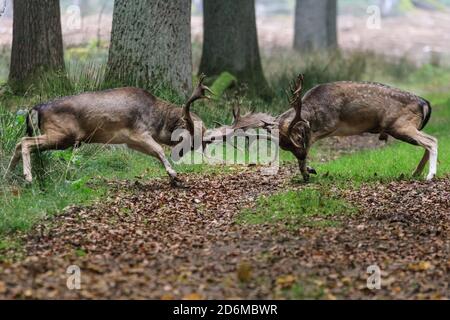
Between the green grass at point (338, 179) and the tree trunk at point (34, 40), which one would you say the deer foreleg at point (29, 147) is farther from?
the tree trunk at point (34, 40)

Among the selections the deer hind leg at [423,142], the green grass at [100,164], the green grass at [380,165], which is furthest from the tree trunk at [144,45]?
the deer hind leg at [423,142]

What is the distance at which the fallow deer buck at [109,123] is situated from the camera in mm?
10859

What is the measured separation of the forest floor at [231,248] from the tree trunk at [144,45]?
11.3ft

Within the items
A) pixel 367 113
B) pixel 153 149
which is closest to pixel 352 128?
pixel 367 113

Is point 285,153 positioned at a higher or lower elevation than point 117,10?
lower

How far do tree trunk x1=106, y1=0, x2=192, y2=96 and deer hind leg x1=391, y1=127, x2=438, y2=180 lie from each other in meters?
3.96

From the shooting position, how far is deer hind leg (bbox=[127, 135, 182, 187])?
Answer: 11.2 m

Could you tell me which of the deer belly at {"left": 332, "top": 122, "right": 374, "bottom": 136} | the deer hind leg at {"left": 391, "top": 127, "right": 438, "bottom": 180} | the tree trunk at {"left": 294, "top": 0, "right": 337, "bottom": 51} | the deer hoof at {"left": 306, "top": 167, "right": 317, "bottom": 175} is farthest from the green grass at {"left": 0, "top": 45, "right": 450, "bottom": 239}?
the tree trunk at {"left": 294, "top": 0, "right": 337, "bottom": 51}

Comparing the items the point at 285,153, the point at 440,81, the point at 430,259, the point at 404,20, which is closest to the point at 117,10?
the point at 285,153

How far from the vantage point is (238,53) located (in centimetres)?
1817

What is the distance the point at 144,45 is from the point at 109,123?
3.17 metres

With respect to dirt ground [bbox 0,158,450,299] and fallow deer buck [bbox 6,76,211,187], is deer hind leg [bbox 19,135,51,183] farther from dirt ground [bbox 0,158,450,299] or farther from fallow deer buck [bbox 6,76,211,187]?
dirt ground [bbox 0,158,450,299]

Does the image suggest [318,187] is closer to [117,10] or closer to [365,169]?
[365,169]

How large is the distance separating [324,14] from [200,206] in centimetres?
2038
